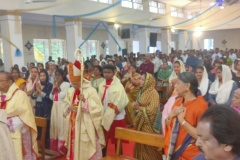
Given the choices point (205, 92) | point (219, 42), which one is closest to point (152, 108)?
point (205, 92)

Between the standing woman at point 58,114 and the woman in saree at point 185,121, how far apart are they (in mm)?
2522

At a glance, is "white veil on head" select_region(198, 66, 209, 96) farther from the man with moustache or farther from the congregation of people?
the man with moustache

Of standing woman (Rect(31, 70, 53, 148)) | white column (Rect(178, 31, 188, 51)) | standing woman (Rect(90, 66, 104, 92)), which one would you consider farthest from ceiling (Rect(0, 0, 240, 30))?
standing woman (Rect(90, 66, 104, 92))

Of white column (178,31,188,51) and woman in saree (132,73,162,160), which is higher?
white column (178,31,188,51)

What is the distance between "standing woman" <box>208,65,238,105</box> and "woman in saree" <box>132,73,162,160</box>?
1112mm

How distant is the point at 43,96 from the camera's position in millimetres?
4895

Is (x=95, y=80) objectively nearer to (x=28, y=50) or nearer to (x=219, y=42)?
(x=28, y=50)

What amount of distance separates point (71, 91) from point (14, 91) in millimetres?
829

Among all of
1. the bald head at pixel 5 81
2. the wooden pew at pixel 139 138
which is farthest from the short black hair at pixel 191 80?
the bald head at pixel 5 81

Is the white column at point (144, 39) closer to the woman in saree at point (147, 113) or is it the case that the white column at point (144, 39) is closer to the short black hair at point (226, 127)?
the woman in saree at point (147, 113)

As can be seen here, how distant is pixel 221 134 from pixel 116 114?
287 cm

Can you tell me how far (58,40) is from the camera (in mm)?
15836

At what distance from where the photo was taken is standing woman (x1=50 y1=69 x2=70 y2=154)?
4.67 m

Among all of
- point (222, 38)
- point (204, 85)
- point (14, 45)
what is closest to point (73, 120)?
point (204, 85)
